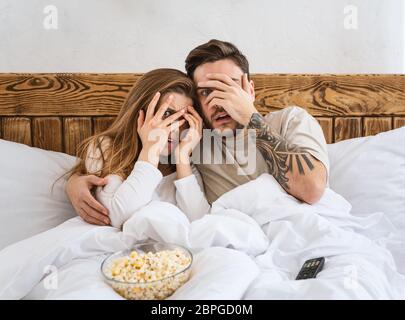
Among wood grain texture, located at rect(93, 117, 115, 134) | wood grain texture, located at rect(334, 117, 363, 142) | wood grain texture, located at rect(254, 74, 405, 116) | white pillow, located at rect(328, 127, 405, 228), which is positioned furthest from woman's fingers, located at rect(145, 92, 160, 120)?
wood grain texture, located at rect(334, 117, 363, 142)

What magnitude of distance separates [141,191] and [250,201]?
284mm

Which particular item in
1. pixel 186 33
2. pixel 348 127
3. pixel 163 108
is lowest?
pixel 348 127

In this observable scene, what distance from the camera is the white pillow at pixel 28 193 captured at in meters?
1.14

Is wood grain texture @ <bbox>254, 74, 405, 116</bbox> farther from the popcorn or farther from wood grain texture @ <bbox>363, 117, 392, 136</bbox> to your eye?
the popcorn

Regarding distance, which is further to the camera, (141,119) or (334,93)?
(334,93)

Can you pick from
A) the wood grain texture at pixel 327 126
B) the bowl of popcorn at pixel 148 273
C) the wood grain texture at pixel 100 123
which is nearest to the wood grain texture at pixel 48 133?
the wood grain texture at pixel 100 123

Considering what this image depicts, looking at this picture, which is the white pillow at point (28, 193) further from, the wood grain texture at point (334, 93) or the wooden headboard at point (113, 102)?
the wood grain texture at point (334, 93)

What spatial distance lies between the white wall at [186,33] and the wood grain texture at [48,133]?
232 mm

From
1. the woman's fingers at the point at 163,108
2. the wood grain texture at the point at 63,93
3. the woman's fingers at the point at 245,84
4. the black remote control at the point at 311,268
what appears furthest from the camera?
the wood grain texture at the point at 63,93

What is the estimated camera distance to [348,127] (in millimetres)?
1537

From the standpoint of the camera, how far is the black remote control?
0.81 metres

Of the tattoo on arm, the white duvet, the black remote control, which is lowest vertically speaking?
the black remote control

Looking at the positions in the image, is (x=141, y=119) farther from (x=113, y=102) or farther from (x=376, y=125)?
(x=376, y=125)

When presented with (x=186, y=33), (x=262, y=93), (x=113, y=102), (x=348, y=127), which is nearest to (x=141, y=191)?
(x=113, y=102)
